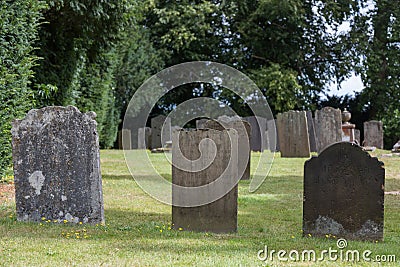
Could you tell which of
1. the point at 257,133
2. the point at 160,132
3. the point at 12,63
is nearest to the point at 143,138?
the point at 160,132

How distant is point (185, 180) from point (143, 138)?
21699 mm

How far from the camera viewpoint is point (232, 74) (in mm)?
31391

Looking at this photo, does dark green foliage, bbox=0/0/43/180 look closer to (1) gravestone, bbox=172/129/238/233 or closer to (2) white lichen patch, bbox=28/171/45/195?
(2) white lichen patch, bbox=28/171/45/195

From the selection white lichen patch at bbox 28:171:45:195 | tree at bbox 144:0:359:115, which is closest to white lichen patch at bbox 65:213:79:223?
white lichen patch at bbox 28:171:45:195

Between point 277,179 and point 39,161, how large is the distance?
23.0 feet

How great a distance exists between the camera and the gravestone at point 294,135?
1991cm

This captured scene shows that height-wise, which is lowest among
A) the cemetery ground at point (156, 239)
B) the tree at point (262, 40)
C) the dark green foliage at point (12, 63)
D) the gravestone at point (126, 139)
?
the cemetery ground at point (156, 239)

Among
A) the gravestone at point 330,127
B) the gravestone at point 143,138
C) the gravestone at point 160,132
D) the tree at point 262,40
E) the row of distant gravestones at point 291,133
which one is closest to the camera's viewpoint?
the gravestone at point 330,127

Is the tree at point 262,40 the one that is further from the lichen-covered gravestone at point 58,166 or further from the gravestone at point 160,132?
the lichen-covered gravestone at point 58,166

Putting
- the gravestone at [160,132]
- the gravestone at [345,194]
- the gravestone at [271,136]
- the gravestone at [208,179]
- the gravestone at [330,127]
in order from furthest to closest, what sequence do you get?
the gravestone at [160,132] < the gravestone at [271,136] < the gravestone at [330,127] < the gravestone at [208,179] < the gravestone at [345,194]

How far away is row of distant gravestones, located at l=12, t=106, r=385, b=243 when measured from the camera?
6578 mm

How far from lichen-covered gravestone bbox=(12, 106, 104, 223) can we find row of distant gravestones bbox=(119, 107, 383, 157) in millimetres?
8941

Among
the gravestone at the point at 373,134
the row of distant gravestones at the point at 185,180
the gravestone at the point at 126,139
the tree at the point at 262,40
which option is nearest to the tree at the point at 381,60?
the tree at the point at 262,40

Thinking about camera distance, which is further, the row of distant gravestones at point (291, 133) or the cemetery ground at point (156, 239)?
the row of distant gravestones at point (291, 133)
